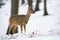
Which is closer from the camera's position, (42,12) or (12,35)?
(12,35)

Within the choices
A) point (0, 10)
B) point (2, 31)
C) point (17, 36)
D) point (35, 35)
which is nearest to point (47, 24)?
point (35, 35)

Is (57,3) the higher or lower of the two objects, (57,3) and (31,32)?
the higher

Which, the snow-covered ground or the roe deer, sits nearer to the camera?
the snow-covered ground

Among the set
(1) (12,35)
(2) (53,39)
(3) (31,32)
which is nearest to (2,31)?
(1) (12,35)

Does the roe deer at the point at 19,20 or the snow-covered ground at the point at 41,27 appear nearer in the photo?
the snow-covered ground at the point at 41,27

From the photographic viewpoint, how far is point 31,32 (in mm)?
2834

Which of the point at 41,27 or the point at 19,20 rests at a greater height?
the point at 19,20

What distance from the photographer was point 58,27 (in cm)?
287

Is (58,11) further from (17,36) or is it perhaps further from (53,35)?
(17,36)

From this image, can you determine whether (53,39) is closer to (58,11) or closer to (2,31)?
(58,11)

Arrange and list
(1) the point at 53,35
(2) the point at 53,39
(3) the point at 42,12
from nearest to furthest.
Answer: (2) the point at 53,39, (1) the point at 53,35, (3) the point at 42,12

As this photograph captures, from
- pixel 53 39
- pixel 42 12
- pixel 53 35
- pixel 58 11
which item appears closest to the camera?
pixel 53 39

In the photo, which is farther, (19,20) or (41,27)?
(19,20)

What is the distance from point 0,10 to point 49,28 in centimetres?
141
